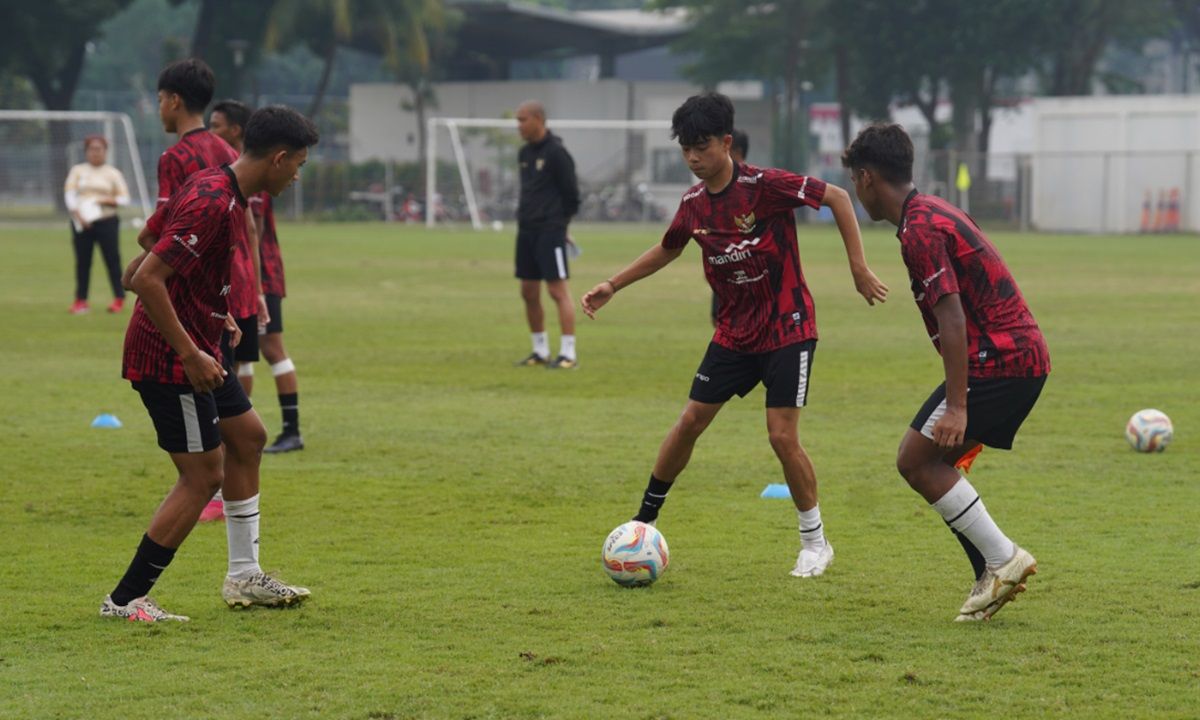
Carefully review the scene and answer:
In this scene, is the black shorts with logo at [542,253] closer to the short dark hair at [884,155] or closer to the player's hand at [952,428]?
the short dark hair at [884,155]

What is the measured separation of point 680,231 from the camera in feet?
24.2

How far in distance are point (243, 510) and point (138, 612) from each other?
584mm

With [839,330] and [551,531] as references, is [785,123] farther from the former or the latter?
[551,531]

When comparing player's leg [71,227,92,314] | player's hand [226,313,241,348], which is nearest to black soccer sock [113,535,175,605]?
player's hand [226,313,241,348]

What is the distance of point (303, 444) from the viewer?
35.3 ft

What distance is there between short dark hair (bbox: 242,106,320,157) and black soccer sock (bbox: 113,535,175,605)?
1535 mm

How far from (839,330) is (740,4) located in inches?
1699

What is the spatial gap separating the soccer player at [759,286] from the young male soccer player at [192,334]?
1676 millimetres

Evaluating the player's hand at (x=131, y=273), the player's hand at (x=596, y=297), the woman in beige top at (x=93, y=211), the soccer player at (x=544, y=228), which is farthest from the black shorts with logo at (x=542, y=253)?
the player's hand at (x=131, y=273)

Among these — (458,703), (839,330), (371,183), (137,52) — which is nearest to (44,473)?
(458,703)

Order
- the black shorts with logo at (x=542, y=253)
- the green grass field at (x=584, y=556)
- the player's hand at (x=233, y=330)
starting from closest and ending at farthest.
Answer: the green grass field at (x=584, y=556)
the player's hand at (x=233, y=330)
the black shorts with logo at (x=542, y=253)

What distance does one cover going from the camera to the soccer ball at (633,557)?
6.82 meters

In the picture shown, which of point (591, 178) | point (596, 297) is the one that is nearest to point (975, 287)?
point (596, 297)

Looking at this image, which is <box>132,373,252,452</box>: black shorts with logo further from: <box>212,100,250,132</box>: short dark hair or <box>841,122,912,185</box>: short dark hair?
<box>212,100,250,132</box>: short dark hair
